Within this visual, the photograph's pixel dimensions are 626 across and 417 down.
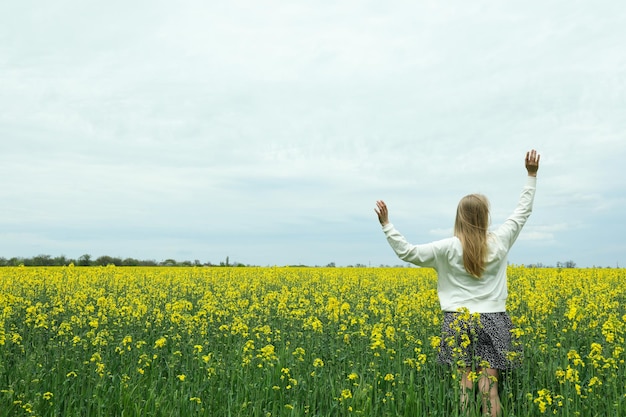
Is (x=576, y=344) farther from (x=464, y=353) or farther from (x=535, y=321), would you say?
(x=464, y=353)

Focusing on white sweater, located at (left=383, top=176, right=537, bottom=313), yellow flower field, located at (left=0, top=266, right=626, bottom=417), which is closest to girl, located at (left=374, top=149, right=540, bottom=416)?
white sweater, located at (left=383, top=176, right=537, bottom=313)

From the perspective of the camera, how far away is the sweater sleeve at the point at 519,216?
5.29 m

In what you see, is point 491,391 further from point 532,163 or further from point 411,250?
point 532,163

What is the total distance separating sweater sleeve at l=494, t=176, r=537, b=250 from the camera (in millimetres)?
5289

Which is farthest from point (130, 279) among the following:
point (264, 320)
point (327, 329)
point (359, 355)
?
point (359, 355)

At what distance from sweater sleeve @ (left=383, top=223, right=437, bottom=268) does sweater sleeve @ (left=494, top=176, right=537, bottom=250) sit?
702 millimetres

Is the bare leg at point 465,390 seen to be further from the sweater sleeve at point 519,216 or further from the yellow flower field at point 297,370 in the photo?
the sweater sleeve at point 519,216

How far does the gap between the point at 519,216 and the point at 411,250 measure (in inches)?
48.7

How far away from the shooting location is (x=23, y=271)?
15.0 metres

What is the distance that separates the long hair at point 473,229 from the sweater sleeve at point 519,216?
26 centimetres

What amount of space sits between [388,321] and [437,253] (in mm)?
2484

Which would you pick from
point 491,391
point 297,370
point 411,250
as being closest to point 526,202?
point 411,250

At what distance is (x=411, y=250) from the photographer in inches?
202

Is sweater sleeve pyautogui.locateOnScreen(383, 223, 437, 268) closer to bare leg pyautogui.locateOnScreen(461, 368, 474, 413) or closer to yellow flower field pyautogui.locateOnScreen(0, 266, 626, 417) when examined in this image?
yellow flower field pyautogui.locateOnScreen(0, 266, 626, 417)
